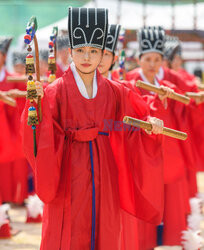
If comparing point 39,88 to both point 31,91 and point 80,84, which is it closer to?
point 31,91

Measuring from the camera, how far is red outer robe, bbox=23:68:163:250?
3068mm

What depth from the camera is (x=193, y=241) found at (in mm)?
4594

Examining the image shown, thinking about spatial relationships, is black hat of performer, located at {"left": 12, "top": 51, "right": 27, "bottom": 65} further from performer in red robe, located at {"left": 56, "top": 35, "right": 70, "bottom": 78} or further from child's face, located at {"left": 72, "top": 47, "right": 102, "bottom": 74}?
child's face, located at {"left": 72, "top": 47, "right": 102, "bottom": 74}

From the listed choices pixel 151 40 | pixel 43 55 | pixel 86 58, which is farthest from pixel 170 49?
pixel 86 58

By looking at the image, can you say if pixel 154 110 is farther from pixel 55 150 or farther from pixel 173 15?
pixel 173 15

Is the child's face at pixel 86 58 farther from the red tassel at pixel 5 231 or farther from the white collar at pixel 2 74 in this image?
the white collar at pixel 2 74

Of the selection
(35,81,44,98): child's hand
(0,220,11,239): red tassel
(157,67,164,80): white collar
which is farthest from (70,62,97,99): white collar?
(0,220,11,239): red tassel

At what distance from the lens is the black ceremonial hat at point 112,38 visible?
14.8ft

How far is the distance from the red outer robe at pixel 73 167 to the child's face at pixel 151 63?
1.50 metres

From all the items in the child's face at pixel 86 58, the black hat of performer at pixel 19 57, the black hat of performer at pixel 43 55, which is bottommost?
the child's face at pixel 86 58

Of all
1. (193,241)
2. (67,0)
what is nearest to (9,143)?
(193,241)

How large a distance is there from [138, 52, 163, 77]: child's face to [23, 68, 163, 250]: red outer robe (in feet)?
4.92

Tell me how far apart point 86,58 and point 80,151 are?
634 mm

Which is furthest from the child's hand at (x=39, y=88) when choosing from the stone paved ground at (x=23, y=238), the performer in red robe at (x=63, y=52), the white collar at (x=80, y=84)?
the performer in red robe at (x=63, y=52)
